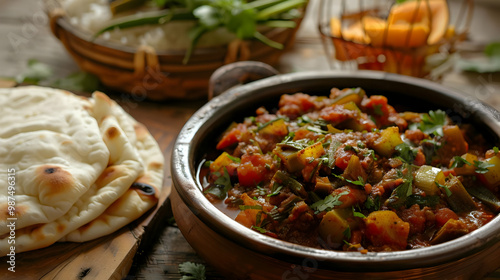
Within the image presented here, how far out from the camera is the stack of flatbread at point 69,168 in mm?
2256

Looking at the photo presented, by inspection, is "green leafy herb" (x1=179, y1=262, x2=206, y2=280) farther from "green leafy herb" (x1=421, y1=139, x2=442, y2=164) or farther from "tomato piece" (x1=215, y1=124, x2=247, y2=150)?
"green leafy herb" (x1=421, y1=139, x2=442, y2=164)

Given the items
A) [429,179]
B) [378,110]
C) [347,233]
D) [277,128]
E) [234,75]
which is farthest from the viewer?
[234,75]

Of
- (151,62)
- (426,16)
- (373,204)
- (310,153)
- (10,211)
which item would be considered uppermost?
(426,16)

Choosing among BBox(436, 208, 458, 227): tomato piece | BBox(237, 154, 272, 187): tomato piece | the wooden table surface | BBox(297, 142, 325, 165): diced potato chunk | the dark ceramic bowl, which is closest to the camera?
the dark ceramic bowl

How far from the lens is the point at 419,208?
205cm

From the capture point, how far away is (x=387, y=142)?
228 centimetres

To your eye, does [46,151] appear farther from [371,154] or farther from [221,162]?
[371,154]

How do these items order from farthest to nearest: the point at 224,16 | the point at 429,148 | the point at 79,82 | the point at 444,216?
the point at 79,82, the point at 224,16, the point at 429,148, the point at 444,216

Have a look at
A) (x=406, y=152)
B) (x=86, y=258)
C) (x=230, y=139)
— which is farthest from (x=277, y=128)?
(x=86, y=258)

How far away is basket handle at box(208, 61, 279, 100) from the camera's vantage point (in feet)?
9.86

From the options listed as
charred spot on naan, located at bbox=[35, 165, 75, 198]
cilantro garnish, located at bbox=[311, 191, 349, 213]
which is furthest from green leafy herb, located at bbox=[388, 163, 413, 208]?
charred spot on naan, located at bbox=[35, 165, 75, 198]

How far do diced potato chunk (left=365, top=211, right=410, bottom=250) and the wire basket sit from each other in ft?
6.48

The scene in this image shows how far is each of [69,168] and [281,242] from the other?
125cm

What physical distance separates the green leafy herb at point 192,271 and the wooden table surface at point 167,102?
0.06 meters
